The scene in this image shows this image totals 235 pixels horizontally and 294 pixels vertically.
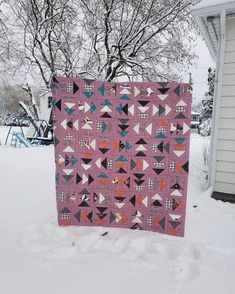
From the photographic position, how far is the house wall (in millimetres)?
4047

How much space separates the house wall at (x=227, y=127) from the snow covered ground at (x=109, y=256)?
0.64 metres

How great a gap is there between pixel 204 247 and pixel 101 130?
4.74 ft

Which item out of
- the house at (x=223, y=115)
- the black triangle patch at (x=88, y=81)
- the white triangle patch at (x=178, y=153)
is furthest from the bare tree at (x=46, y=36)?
the white triangle patch at (x=178, y=153)

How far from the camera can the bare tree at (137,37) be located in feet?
31.6

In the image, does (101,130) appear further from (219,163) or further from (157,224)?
(219,163)

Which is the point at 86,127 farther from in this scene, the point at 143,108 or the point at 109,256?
the point at 109,256

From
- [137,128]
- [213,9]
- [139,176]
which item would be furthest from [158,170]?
Result: [213,9]

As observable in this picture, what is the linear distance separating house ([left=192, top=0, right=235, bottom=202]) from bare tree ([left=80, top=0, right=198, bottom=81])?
237 inches

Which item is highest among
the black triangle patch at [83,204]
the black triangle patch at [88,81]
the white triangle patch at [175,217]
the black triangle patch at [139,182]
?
the black triangle patch at [88,81]

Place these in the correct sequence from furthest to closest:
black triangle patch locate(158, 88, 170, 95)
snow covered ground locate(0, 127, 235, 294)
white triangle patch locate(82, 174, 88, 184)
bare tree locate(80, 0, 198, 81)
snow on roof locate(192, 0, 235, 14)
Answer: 1. bare tree locate(80, 0, 198, 81)
2. snow on roof locate(192, 0, 235, 14)
3. white triangle patch locate(82, 174, 88, 184)
4. black triangle patch locate(158, 88, 170, 95)
5. snow covered ground locate(0, 127, 235, 294)

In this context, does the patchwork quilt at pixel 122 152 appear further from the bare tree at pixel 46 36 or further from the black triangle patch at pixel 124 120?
the bare tree at pixel 46 36

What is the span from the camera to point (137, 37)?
1017cm

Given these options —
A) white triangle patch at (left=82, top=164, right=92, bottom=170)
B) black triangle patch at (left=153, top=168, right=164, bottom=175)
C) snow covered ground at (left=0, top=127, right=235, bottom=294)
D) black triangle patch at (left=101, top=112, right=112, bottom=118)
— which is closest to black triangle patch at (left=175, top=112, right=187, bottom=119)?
black triangle patch at (left=153, top=168, right=164, bottom=175)

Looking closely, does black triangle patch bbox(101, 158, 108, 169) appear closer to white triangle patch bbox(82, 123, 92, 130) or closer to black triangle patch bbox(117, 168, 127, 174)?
black triangle patch bbox(117, 168, 127, 174)
